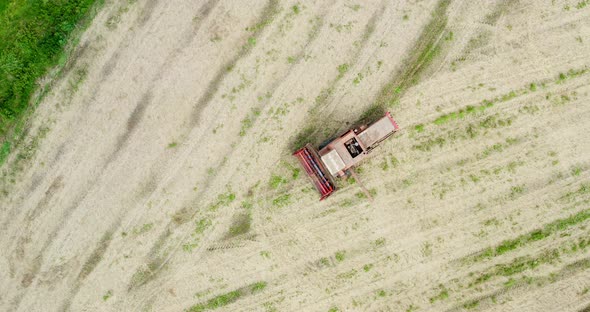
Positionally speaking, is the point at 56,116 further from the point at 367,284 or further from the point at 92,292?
the point at 367,284

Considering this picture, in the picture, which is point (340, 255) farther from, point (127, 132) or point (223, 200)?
point (127, 132)

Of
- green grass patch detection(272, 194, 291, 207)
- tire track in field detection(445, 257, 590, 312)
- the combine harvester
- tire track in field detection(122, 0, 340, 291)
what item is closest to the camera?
the combine harvester

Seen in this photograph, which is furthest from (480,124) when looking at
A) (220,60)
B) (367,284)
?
(220,60)

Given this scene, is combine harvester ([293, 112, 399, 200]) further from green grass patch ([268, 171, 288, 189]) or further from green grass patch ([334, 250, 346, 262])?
green grass patch ([334, 250, 346, 262])

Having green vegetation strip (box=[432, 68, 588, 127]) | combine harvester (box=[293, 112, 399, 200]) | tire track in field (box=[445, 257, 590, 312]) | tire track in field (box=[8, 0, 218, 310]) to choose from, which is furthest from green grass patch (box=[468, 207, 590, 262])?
tire track in field (box=[8, 0, 218, 310])

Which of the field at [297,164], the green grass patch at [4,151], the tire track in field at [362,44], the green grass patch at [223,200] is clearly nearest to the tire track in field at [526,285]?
the field at [297,164]

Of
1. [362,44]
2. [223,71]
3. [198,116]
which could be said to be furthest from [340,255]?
[223,71]

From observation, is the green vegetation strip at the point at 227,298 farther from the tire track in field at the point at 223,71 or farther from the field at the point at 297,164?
the tire track in field at the point at 223,71
